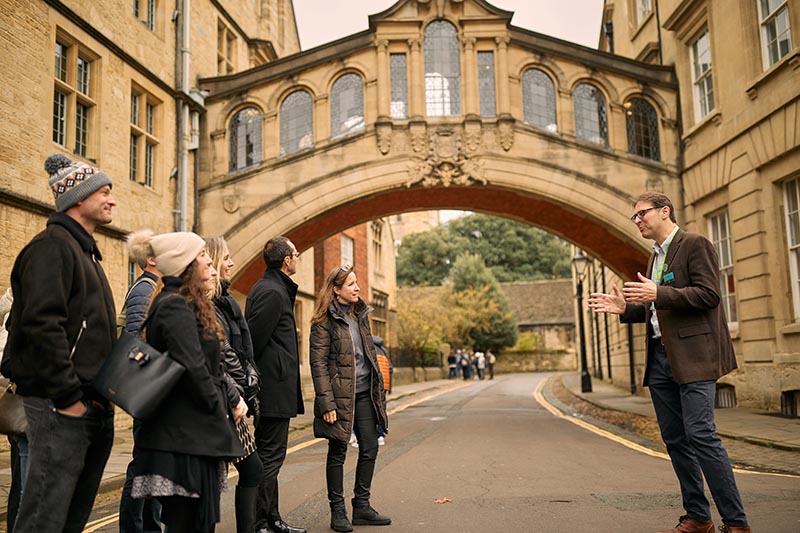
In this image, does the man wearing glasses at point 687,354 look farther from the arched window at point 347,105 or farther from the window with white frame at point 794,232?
the arched window at point 347,105

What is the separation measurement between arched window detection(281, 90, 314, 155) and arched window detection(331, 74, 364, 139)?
0.61 meters

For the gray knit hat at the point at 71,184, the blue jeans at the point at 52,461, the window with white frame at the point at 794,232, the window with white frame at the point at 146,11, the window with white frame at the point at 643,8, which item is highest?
the window with white frame at the point at 643,8

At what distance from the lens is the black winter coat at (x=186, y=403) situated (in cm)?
326

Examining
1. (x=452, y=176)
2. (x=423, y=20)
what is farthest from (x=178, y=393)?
(x=423, y=20)

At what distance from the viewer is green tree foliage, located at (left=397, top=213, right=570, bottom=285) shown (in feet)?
236

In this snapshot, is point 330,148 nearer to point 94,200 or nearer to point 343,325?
point 343,325

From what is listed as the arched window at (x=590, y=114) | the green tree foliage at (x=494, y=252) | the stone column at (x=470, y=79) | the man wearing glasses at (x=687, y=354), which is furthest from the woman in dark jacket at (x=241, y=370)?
the green tree foliage at (x=494, y=252)

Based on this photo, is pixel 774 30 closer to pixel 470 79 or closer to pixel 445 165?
pixel 470 79

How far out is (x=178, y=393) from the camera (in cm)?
332

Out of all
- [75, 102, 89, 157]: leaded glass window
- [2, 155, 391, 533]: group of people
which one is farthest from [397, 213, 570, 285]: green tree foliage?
[2, 155, 391, 533]: group of people

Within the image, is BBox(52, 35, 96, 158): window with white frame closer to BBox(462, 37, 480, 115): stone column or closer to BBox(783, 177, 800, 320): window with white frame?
BBox(462, 37, 480, 115): stone column

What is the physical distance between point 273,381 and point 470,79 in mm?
13337

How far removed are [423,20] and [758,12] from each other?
7327mm

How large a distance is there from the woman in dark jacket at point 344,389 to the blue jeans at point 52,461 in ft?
6.80
